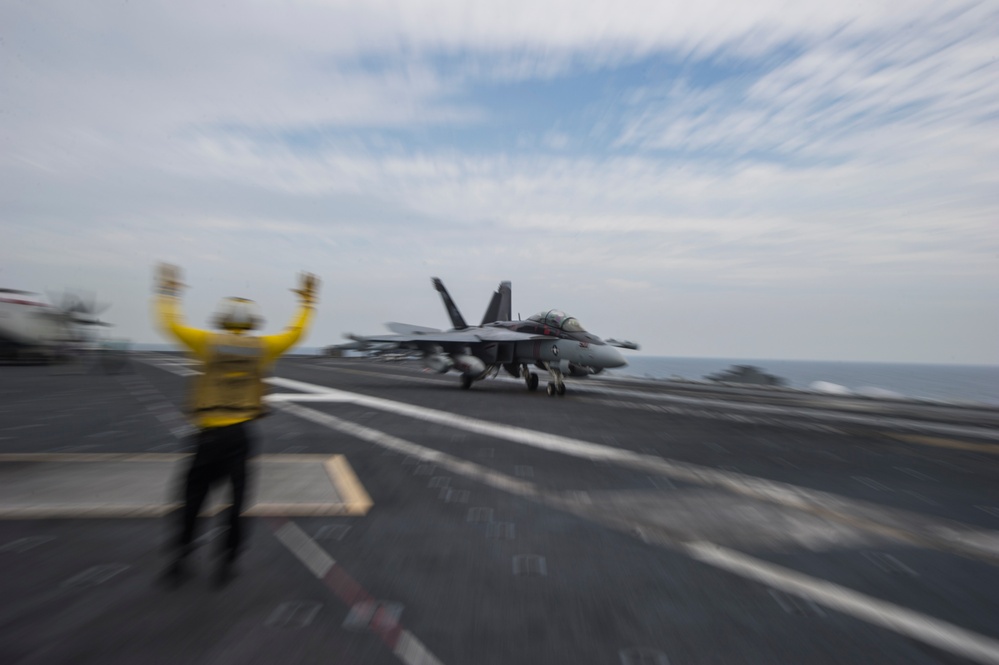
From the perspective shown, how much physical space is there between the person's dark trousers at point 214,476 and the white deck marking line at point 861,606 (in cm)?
338

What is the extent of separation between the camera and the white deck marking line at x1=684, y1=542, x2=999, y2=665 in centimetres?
318

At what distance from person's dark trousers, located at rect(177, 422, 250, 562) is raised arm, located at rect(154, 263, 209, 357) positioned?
571 millimetres

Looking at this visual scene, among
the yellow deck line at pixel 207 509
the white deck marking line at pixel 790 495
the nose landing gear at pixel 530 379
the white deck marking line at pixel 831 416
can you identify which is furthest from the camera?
the nose landing gear at pixel 530 379

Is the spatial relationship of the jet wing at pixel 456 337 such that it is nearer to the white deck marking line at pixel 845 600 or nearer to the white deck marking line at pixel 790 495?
the white deck marking line at pixel 790 495

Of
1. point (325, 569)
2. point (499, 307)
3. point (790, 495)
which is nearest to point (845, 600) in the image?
point (790, 495)

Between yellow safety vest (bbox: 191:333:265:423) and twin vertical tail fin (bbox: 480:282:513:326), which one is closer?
yellow safety vest (bbox: 191:333:265:423)

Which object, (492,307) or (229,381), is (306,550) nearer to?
(229,381)

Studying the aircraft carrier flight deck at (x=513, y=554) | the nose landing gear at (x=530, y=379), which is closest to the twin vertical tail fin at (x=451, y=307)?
the nose landing gear at (x=530, y=379)

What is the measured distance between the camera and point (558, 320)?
19750 mm

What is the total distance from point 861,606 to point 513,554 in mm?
2315

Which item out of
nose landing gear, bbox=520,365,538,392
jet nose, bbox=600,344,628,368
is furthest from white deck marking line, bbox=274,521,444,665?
nose landing gear, bbox=520,365,538,392

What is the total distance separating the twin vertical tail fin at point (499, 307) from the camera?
27.3 m

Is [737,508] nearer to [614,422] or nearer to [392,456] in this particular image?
[392,456]

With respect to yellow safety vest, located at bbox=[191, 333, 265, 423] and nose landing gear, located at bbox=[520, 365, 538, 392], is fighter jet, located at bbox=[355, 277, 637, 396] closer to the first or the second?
nose landing gear, located at bbox=[520, 365, 538, 392]
